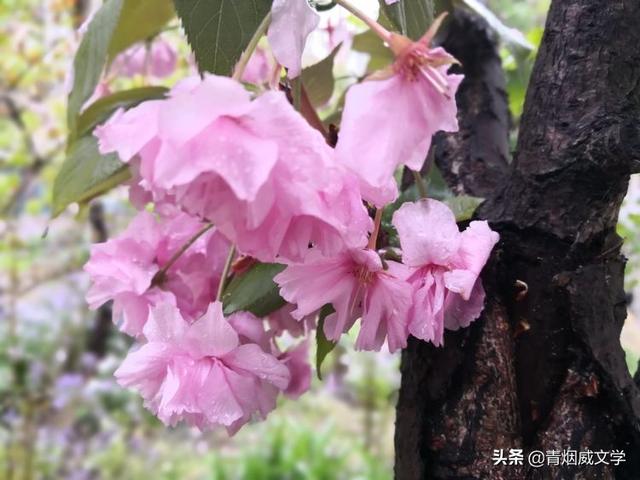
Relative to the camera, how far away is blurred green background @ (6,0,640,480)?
1.59 metres

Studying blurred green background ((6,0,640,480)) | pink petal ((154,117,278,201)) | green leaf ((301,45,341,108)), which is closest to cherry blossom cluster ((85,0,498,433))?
pink petal ((154,117,278,201))

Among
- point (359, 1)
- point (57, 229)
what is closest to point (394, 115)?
point (359, 1)

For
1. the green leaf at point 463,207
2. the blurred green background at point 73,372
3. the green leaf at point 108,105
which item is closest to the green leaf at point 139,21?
the green leaf at point 108,105

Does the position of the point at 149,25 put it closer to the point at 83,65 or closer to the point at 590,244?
the point at 83,65

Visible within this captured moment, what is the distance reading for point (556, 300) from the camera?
32 centimetres

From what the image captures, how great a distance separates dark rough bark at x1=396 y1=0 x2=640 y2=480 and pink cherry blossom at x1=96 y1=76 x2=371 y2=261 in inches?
5.5

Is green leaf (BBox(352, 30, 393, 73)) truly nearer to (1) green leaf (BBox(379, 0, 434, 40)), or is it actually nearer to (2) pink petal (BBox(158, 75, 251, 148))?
(1) green leaf (BBox(379, 0, 434, 40))

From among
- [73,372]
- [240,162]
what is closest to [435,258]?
[240,162]

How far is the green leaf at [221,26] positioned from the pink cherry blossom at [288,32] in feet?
0.08

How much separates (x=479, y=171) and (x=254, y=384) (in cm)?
23

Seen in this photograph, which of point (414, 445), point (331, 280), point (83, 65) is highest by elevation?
point (83, 65)

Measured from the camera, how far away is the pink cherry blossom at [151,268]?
1.17ft

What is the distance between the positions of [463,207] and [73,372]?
2.48 meters

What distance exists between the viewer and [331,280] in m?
0.28
